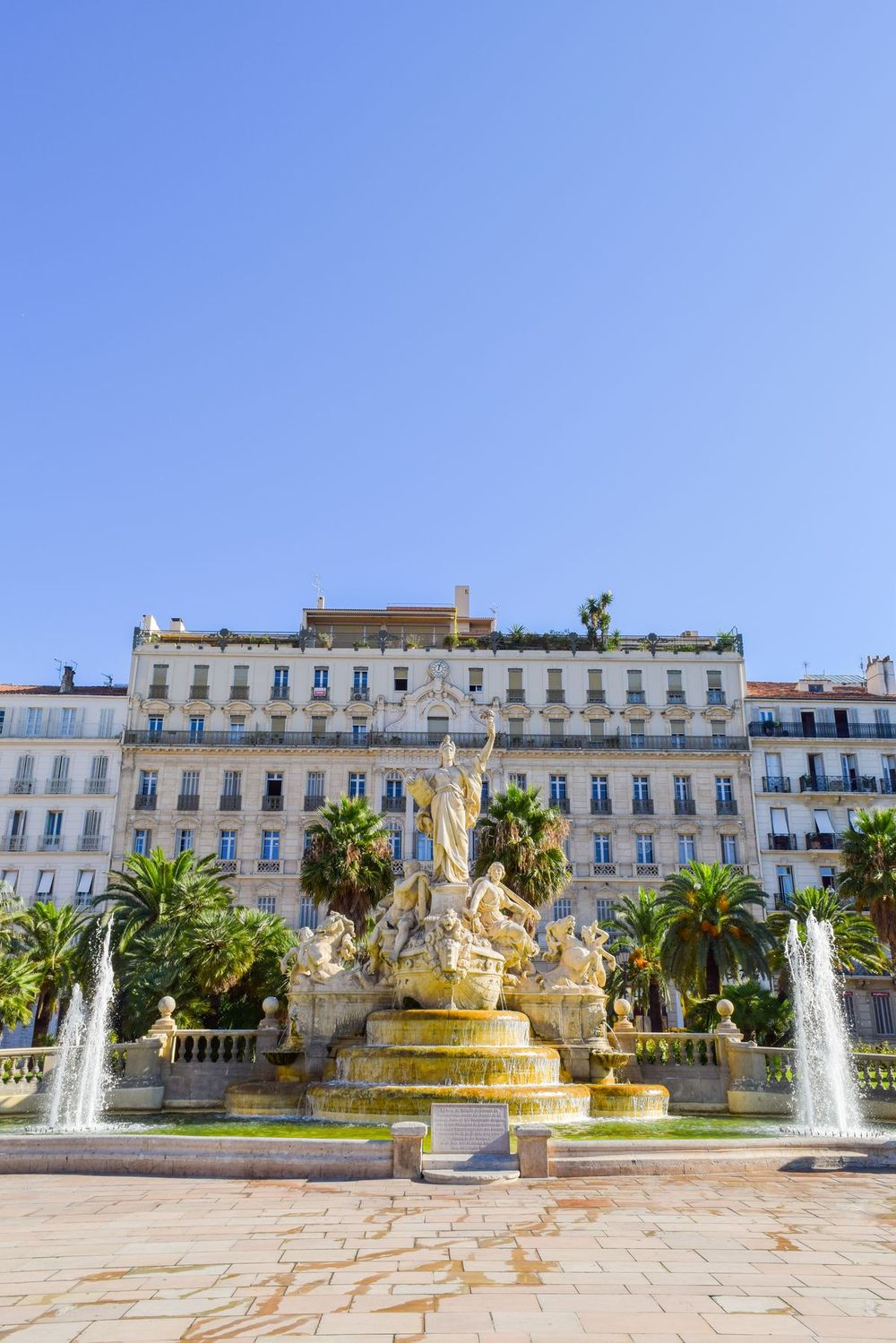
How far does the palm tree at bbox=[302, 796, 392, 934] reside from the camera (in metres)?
35.8

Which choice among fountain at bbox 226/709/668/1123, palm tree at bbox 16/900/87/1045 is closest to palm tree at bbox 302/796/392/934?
palm tree at bbox 16/900/87/1045

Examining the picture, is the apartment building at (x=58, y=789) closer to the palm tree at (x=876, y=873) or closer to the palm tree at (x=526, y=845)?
the palm tree at (x=526, y=845)

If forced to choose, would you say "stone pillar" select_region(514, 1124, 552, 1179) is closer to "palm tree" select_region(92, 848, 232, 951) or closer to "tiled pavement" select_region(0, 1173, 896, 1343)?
"tiled pavement" select_region(0, 1173, 896, 1343)

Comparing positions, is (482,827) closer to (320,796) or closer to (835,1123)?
(320,796)

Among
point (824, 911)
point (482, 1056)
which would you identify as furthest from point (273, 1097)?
point (824, 911)

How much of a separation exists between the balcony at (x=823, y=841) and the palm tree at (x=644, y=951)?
39.5 ft

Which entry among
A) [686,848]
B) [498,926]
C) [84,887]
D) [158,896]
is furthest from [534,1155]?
[84,887]

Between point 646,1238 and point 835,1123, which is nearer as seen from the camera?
point 646,1238

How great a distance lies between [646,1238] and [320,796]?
43767 mm

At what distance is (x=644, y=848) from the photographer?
51.2 metres

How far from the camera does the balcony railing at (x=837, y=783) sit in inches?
2055

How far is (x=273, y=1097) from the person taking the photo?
18.6 metres

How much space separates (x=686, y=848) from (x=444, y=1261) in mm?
45229

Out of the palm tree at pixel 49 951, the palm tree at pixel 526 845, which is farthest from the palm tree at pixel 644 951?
the palm tree at pixel 49 951
